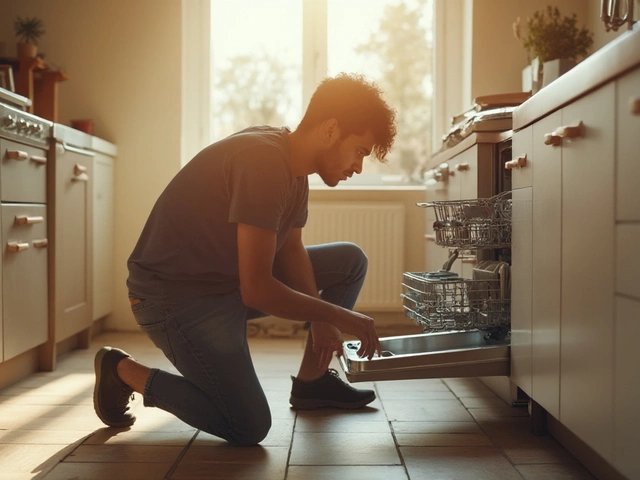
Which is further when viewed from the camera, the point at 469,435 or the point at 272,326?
the point at 272,326

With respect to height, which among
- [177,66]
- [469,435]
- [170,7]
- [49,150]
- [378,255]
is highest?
[170,7]

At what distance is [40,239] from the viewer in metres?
3.07

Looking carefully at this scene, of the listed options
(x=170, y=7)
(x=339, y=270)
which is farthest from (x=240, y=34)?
(x=339, y=270)

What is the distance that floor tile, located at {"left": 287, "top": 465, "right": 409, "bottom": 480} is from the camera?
1785 mm

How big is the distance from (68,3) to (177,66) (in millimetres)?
665

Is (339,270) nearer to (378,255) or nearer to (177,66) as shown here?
(378,255)

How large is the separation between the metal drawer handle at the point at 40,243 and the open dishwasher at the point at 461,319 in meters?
1.41

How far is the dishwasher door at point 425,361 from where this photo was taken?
2.16m

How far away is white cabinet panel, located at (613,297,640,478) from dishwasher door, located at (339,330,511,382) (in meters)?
0.75

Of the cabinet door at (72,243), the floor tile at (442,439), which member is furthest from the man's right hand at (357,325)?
the cabinet door at (72,243)

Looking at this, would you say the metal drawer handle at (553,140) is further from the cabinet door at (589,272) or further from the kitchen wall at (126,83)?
the kitchen wall at (126,83)

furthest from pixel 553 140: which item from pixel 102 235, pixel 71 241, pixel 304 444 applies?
pixel 102 235

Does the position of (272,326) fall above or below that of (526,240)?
below

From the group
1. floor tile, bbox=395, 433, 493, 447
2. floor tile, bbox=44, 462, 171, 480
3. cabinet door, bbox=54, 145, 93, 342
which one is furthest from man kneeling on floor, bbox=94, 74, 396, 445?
cabinet door, bbox=54, 145, 93, 342
